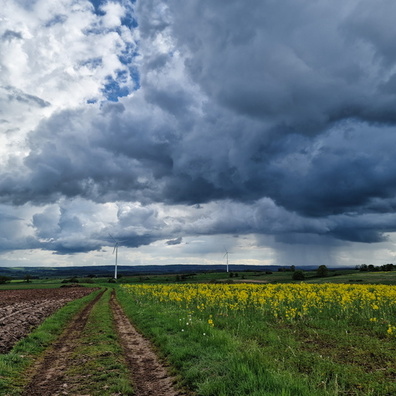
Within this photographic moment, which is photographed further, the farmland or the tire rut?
the tire rut

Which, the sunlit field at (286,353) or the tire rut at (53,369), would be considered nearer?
the sunlit field at (286,353)

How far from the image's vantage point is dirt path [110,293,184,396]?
32.4 feet

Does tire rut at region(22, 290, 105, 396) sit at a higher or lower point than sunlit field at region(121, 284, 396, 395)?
lower

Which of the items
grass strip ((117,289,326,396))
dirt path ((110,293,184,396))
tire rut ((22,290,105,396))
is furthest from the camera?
tire rut ((22,290,105,396))

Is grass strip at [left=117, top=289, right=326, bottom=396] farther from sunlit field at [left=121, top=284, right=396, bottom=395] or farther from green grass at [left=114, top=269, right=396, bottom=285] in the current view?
green grass at [left=114, top=269, right=396, bottom=285]

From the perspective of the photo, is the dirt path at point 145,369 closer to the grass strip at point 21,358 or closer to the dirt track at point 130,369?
the dirt track at point 130,369

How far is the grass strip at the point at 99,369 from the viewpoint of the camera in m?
9.98

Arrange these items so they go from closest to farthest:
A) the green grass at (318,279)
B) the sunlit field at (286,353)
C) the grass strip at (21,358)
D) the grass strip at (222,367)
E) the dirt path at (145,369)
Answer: the grass strip at (222,367), the sunlit field at (286,353), the dirt path at (145,369), the grass strip at (21,358), the green grass at (318,279)

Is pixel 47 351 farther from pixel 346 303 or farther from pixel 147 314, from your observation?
pixel 346 303

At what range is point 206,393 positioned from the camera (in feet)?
29.0

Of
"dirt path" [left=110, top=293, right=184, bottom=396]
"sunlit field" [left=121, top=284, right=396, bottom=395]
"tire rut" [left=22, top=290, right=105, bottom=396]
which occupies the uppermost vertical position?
"sunlit field" [left=121, top=284, right=396, bottom=395]

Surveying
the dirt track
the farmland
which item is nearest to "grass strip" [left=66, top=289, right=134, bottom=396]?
the farmland

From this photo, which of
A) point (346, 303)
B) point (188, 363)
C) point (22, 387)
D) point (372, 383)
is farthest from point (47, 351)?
point (346, 303)

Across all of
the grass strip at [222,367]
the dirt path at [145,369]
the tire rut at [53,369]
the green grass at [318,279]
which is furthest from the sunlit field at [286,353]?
the green grass at [318,279]
